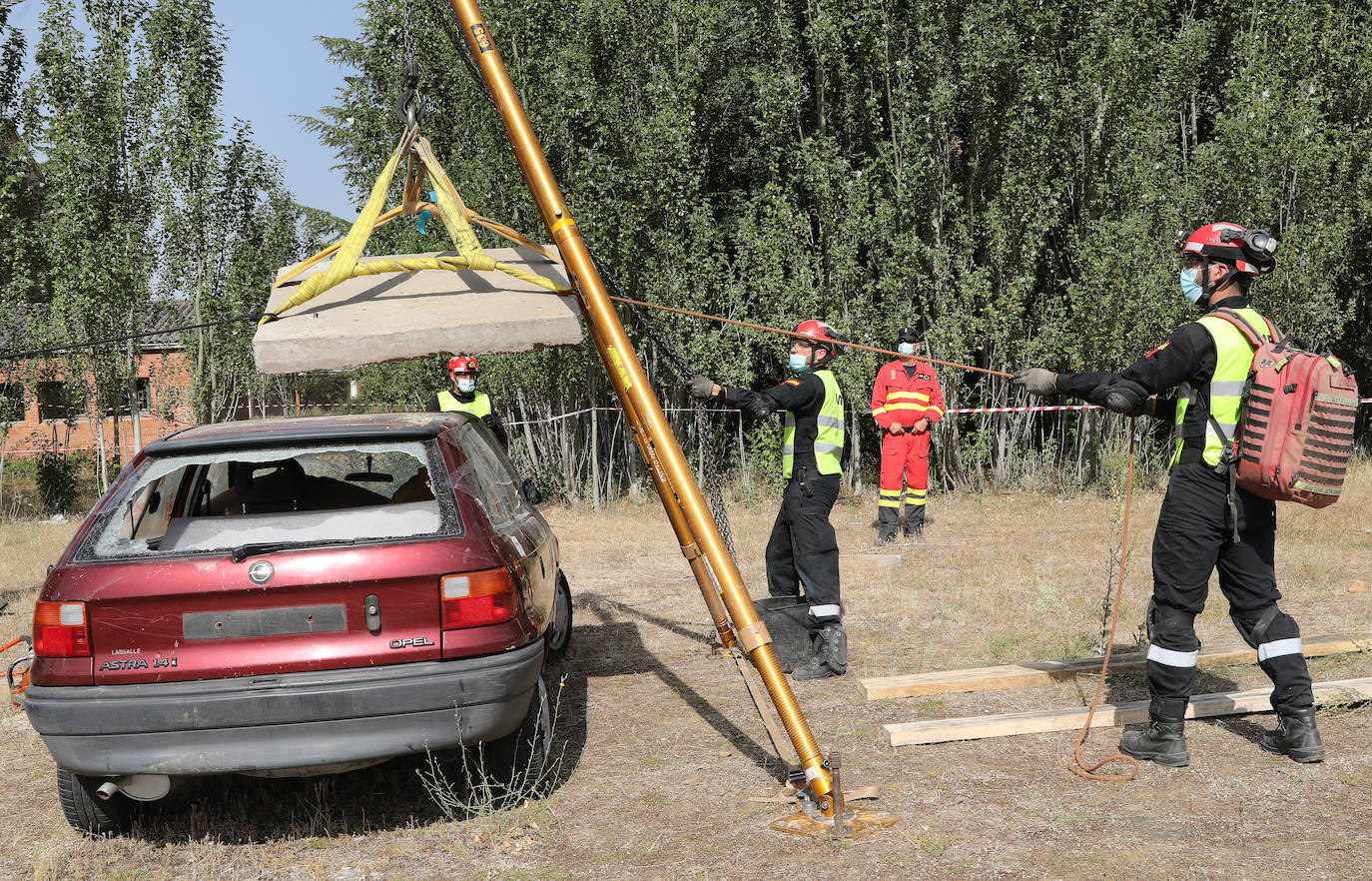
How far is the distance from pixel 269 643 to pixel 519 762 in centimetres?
115

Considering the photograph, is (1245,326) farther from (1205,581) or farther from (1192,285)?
(1205,581)

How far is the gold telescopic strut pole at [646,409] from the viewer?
3.94m

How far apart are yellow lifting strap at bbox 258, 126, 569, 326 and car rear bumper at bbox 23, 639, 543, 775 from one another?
1937mm

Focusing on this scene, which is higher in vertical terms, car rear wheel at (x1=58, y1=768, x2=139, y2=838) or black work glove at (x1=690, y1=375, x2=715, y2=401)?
black work glove at (x1=690, y1=375, x2=715, y2=401)

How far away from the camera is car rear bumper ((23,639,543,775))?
3.56m

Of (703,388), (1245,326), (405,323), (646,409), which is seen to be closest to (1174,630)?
(1245,326)

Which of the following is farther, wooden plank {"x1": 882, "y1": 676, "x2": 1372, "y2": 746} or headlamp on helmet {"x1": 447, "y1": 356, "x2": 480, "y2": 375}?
headlamp on helmet {"x1": 447, "y1": 356, "x2": 480, "y2": 375}

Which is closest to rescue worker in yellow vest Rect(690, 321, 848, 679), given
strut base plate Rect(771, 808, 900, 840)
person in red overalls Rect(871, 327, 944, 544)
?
→ strut base plate Rect(771, 808, 900, 840)

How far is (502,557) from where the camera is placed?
12.9ft

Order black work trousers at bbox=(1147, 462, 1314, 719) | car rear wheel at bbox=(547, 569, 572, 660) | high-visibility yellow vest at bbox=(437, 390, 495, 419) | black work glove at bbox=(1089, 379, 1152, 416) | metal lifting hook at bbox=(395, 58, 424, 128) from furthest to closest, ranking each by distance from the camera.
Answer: high-visibility yellow vest at bbox=(437, 390, 495, 419), car rear wheel at bbox=(547, 569, 572, 660), metal lifting hook at bbox=(395, 58, 424, 128), black work trousers at bbox=(1147, 462, 1314, 719), black work glove at bbox=(1089, 379, 1152, 416)

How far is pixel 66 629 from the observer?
11.9ft

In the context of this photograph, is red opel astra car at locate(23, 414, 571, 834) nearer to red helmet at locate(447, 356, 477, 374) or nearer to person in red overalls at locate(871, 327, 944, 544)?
red helmet at locate(447, 356, 477, 374)

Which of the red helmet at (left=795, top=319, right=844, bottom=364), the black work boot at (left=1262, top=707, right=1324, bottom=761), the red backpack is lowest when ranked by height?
the black work boot at (left=1262, top=707, right=1324, bottom=761)

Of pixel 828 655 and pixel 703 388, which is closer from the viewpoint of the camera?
pixel 703 388
